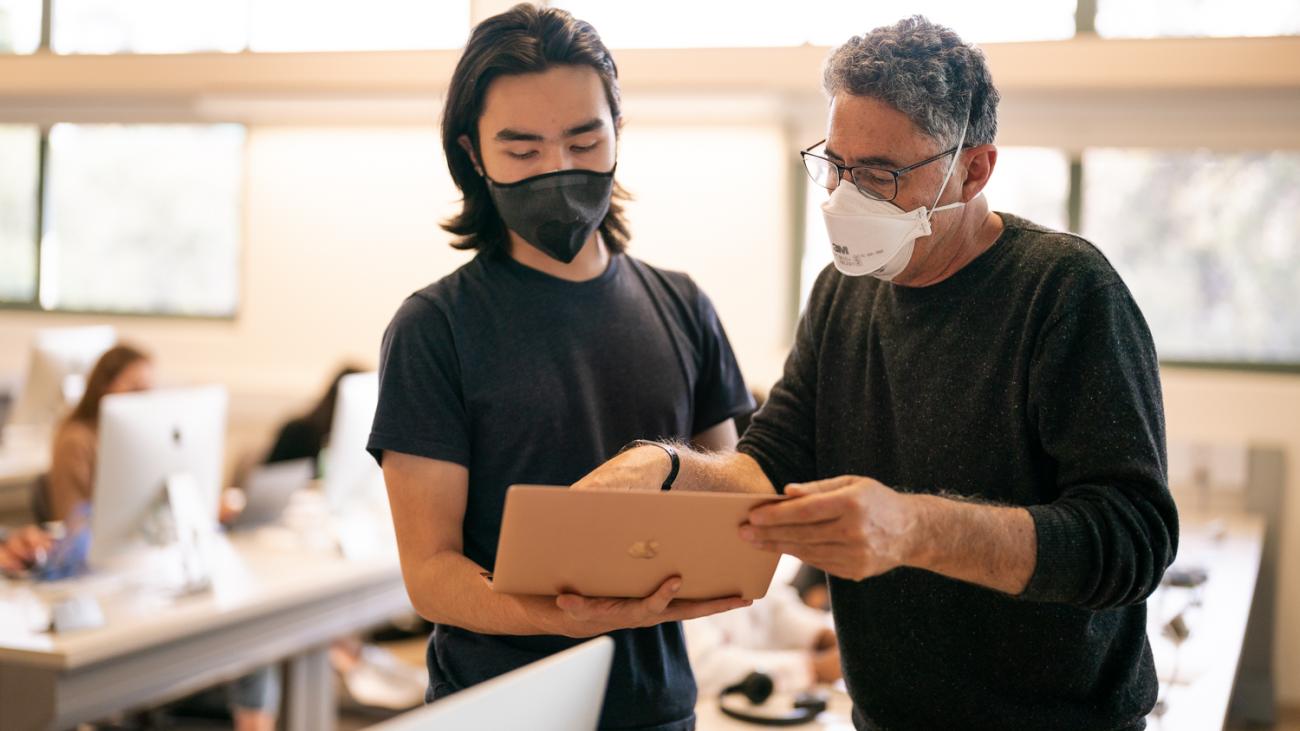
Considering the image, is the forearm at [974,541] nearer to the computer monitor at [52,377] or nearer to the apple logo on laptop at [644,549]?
the apple logo on laptop at [644,549]

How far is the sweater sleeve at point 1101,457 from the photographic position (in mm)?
1389

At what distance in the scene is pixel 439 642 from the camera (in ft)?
5.81

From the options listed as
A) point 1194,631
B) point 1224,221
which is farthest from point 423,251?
point 1194,631

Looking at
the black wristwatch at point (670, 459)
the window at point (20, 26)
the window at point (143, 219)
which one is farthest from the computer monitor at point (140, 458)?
the window at point (20, 26)

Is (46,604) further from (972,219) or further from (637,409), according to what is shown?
(972,219)

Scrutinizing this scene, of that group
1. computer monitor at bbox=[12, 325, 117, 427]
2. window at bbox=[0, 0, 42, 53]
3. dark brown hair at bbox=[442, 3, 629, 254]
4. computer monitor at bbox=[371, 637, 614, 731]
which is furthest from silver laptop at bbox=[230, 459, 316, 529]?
window at bbox=[0, 0, 42, 53]

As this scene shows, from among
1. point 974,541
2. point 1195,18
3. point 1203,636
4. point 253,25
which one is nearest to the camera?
point 974,541

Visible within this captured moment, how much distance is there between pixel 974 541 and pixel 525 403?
2.08ft

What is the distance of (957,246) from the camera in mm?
1657

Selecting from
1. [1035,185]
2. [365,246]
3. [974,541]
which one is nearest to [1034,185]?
[1035,185]

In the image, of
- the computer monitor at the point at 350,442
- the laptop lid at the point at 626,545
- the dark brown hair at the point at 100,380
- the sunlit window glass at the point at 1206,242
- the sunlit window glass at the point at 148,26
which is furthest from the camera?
the sunlit window glass at the point at 148,26

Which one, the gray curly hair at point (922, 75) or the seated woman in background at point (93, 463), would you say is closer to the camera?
the gray curly hair at point (922, 75)

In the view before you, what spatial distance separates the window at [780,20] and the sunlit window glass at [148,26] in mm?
1958

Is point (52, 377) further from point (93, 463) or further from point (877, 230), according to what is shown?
point (877, 230)
